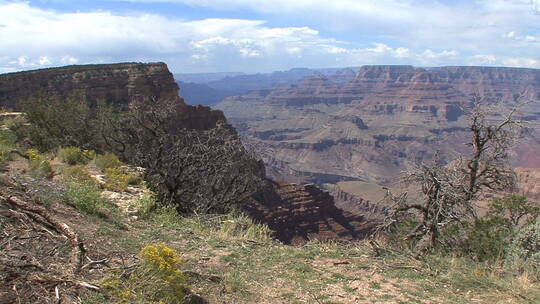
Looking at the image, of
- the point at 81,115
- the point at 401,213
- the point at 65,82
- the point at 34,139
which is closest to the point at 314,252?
the point at 401,213

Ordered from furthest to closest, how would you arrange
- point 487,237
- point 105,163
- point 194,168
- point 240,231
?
point 194,168
point 105,163
point 487,237
point 240,231

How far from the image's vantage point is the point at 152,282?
4.50 m

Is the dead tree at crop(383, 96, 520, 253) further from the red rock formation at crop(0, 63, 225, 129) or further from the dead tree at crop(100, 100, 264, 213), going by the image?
the red rock formation at crop(0, 63, 225, 129)

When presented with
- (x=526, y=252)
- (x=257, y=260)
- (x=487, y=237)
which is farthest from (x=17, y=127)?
(x=526, y=252)

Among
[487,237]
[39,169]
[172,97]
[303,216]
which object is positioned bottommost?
[303,216]

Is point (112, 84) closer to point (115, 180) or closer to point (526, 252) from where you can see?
point (115, 180)

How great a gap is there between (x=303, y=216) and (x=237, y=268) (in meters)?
38.0

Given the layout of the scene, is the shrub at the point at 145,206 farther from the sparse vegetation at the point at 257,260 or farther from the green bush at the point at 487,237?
the green bush at the point at 487,237

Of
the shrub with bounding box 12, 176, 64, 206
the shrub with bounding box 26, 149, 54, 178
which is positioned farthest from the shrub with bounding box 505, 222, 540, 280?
the shrub with bounding box 26, 149, 54, 178

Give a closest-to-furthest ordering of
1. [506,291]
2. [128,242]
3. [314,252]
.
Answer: [506,291], [128,242], [314,252]

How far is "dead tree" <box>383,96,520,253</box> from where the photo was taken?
30.2ft

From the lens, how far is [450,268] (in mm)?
6848

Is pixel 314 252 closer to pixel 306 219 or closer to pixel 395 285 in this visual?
pixel 395 285

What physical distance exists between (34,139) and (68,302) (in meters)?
14.2
